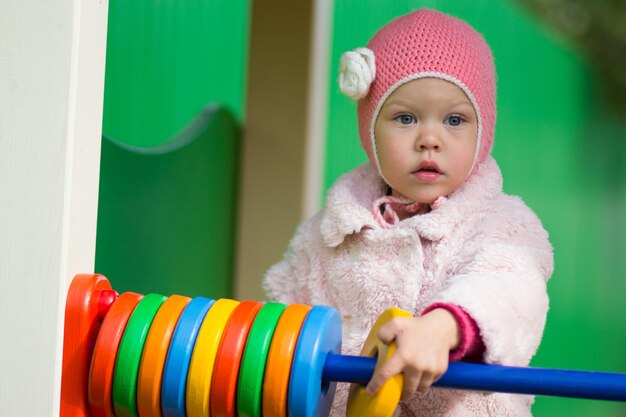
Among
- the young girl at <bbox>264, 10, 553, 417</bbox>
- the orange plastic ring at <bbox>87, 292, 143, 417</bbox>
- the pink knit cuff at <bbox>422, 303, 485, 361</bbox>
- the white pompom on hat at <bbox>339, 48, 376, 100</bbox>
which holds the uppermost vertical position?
the white pompom on hat at <bbox>339, 48, 376, 100</bbox>

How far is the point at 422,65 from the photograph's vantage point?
1.61m

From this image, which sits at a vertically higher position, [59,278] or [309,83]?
[309,83]

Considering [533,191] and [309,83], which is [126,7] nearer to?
[309,83]

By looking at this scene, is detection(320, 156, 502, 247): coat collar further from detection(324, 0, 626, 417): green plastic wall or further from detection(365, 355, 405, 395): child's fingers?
detection(324, 0, 626, 417): green plastic wall

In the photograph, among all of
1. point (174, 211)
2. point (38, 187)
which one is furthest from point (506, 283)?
point (174, 211)

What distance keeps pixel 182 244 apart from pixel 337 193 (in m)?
0.81

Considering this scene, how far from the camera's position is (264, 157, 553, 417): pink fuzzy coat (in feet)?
4.67

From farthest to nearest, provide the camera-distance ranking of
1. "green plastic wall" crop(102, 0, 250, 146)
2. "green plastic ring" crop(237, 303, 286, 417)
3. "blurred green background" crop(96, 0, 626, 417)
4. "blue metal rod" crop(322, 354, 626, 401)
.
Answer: "blurred green background" crop(96, 0, 626, 417) < "green plastic wall" crop(102, 0, 250, 146) < "green plastic ring" crop(237, 303, 286, 417) < "blue metal rod" crop(322, 354, 626, 401)

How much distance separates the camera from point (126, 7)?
7.60 ft

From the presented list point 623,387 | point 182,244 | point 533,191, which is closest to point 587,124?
point 533,191

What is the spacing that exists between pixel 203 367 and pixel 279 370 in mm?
Answer: 101

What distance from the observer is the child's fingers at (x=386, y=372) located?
3.90 ft

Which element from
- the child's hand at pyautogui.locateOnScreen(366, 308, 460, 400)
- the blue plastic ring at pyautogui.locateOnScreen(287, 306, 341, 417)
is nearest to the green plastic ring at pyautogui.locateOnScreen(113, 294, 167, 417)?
the blue plastic ring at pyautogui.locateOnScreen(287, 306, 341, 417)

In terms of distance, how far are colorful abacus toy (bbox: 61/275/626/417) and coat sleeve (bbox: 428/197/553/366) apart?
A: 0.34 feet
